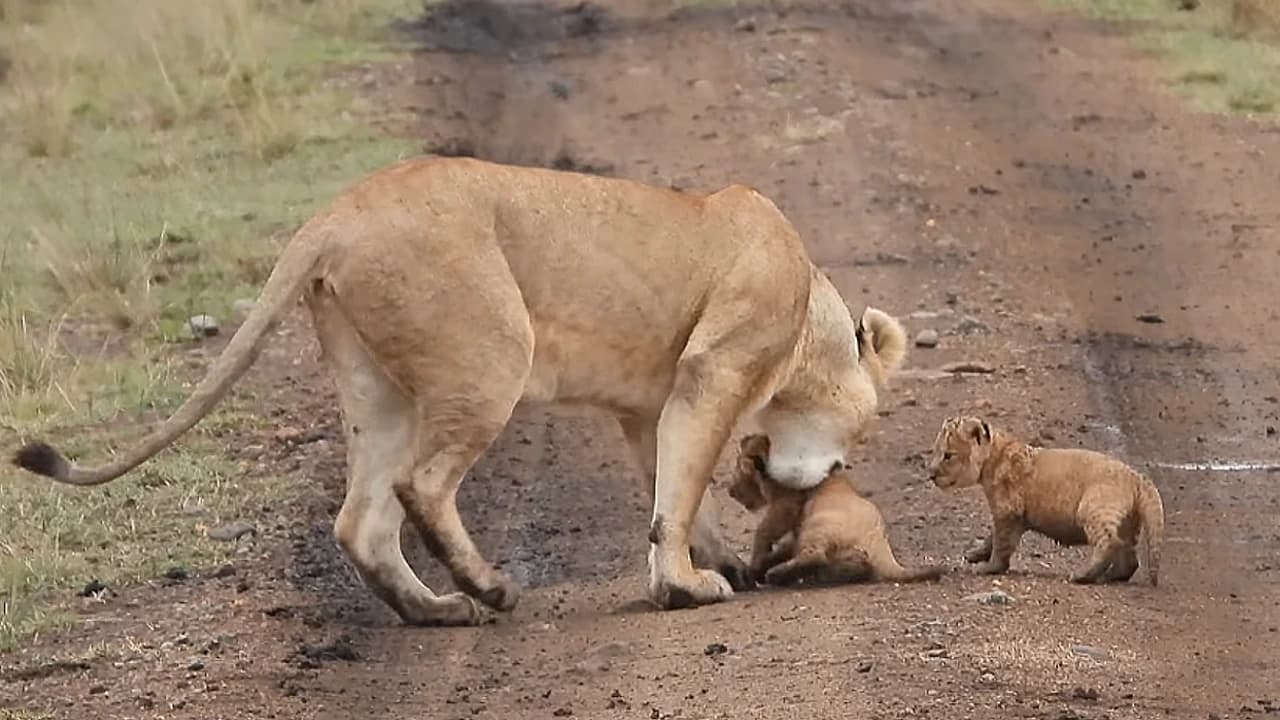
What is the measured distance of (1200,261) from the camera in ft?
40.2

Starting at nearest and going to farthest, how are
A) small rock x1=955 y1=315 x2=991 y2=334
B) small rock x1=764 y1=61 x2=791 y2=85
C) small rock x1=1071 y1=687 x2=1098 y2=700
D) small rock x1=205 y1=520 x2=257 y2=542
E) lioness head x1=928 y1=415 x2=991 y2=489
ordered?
small rock x1=1071 y1=687 x2=1098 y2=700, lioness head x1=928 y1=415 x2=991 y2=489, small rock x1=205 y1=520 x2=257 y2=542, small rock x1=955 y1=315 x2=991 y2=334, small rock x1=764 y1=61 x2=791 y2=85

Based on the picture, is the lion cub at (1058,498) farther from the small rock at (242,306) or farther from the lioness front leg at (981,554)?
the small rock at (242,306)

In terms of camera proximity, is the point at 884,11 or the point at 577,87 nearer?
the point at 577,87

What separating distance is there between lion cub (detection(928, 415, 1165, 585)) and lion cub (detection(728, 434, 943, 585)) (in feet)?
0.95

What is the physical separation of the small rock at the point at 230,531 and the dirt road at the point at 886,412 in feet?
0.22

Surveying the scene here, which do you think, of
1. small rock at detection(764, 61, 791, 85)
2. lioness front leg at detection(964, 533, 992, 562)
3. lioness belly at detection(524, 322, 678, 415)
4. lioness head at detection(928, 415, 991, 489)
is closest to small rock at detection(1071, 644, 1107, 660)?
lioness front leg at detection(964, 533, 992, 562)

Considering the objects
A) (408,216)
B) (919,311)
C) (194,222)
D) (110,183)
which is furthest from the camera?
(110,183)

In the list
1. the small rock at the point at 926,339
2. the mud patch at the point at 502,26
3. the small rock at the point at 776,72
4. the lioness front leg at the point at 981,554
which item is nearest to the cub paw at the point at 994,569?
the lioness front leg at the point at 981,554

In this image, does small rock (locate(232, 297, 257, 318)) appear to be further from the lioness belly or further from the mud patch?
the mud patch

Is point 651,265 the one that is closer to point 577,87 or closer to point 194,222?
point 194,222

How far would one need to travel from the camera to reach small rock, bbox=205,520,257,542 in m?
8.20

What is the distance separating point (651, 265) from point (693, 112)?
8313 mm

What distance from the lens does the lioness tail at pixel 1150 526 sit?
7363 millimetres

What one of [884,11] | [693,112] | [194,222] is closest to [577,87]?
[693,112]
